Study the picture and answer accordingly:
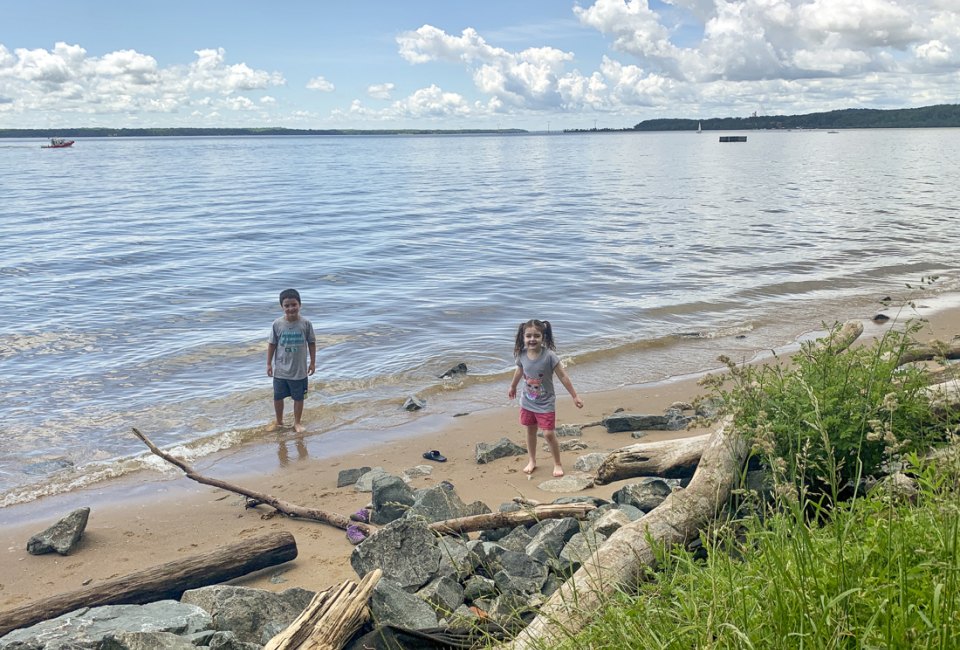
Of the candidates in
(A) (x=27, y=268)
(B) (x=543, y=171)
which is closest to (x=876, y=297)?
(A) (x=27, y=268)

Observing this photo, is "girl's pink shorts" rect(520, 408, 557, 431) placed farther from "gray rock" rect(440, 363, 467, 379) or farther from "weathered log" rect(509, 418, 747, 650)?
"gray rock" rect(440, 363, 467, 379)

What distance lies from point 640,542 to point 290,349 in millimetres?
6945

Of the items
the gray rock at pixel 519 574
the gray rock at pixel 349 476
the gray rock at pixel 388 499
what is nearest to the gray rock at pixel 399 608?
the gray rock at pixel 519 574

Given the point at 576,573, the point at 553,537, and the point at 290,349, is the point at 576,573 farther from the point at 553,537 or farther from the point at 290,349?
the point at 290,349

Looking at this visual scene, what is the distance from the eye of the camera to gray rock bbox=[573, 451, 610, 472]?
324 inches

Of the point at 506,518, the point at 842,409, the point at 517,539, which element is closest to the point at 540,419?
the point at 506,518

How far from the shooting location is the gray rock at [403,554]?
5.02 metres

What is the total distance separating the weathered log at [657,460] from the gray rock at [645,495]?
1.02 ft

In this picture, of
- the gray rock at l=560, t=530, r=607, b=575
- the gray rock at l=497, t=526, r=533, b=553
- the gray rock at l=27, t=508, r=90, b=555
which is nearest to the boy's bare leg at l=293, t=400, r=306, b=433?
the gray rock at l=27, t=508, r=90, b=555

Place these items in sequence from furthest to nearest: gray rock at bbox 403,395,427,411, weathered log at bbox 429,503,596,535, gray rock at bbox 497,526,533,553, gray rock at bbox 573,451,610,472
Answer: gray rock at bbox 403,395,427,411 → gray rock at bbox 573,451,610,472 → weathered log at bbox 429,503,596,535 → gray rock at bbox 497,526,533,553

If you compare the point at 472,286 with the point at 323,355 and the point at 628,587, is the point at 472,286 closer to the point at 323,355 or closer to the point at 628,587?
the point at 323,355

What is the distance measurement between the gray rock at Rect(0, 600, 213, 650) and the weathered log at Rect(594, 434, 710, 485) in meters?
3.55

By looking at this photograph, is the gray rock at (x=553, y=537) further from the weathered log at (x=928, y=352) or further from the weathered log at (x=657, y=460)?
the weathered log at (x=928, y=352)

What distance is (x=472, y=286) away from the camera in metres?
19.6
